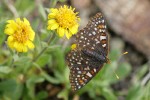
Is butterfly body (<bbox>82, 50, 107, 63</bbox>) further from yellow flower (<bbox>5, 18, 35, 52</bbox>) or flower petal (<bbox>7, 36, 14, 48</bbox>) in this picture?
flower petal (<bbox>7, 36, 14, 48</bbox>)

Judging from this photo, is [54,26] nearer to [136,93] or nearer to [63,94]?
[63,94]

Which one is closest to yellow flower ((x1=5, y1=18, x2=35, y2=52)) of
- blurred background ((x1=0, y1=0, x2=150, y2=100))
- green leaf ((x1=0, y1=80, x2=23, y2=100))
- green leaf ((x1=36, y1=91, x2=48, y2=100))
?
blurred background ((x1=0, y1=0, x2=150, y2=100))

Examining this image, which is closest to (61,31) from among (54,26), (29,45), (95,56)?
(54,26)

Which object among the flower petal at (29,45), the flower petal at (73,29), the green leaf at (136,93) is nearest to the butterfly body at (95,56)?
the flower petal at (73,29)

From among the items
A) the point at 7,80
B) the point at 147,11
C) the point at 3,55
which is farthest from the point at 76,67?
the point at 147,11

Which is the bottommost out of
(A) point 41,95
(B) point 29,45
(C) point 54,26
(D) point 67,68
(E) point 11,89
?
(A) point 41,95

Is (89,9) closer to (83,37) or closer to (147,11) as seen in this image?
(147,11)

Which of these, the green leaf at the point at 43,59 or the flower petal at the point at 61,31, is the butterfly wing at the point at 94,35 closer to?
the flower petal at the point at 61,31
